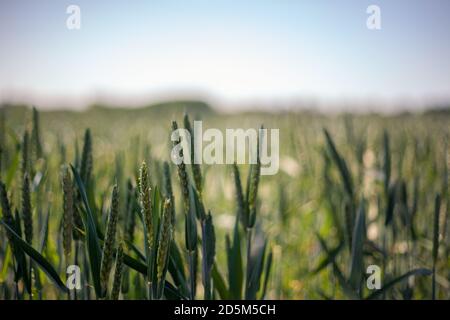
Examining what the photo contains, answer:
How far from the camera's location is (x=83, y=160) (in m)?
0.80

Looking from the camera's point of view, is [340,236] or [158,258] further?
[340,236]

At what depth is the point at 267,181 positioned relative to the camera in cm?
215

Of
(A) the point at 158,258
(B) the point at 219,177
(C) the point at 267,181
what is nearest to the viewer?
(A) the point at 158,258

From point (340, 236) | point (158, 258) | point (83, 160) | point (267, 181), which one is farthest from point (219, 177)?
point (158, 258)

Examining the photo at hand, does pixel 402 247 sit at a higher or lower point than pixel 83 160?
lower

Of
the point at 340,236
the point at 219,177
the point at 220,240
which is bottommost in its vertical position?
the point at 220,240

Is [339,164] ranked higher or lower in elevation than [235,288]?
higher

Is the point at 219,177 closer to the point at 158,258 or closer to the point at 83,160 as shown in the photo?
the point at 83,160

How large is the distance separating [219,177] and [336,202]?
2.43 ft
